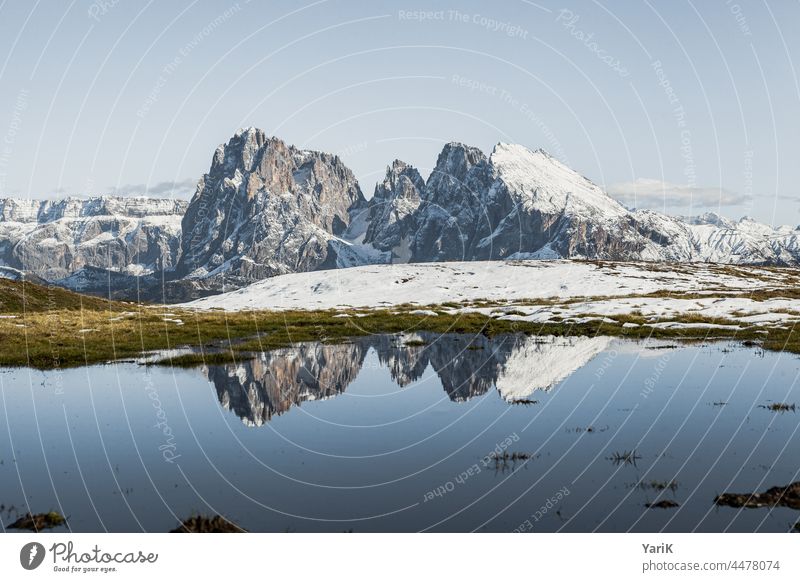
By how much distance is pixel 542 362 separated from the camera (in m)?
44.3

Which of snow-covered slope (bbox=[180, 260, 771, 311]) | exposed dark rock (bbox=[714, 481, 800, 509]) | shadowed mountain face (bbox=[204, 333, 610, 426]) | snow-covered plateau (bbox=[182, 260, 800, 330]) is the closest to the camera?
exposed dark rock (bbox=[714, 481, 800, 509])

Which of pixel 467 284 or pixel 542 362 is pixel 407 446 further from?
pixel 467 284

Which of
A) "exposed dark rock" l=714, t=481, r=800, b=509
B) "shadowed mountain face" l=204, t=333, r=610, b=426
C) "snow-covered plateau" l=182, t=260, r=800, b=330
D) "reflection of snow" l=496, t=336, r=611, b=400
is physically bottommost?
"shadowed mountain face" l=204, t=333, r=610, b=426

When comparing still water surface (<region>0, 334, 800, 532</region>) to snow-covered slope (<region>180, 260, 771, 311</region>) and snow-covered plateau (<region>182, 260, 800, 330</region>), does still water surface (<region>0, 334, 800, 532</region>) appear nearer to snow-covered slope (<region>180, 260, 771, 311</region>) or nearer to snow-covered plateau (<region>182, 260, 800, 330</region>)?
snow-covered plateau (<region>182, 260, 800, 330</region>)

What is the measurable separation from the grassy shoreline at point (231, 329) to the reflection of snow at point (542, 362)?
19.8 feet

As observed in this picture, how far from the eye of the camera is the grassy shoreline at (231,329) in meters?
51.5

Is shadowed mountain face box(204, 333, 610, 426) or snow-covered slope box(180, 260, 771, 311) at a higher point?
snow-covered slope box(180, 260, 771, 311)

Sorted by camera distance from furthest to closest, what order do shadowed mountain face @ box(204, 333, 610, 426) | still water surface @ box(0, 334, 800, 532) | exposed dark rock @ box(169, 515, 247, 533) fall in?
shadowed mountain face @ box(204, 333, 610, 426) < still water surface @ box(0, 334, 800, 532) < exposed dark rock @ box(169, 515, 247, 533)

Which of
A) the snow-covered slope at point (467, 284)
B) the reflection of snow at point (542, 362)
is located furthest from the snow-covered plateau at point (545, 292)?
the reflection of snow at point (542, 362)

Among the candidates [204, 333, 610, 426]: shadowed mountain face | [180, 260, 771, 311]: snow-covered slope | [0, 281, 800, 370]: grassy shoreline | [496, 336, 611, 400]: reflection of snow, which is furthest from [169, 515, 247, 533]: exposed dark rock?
[180, 260, 771, 311]: snow-covered slope

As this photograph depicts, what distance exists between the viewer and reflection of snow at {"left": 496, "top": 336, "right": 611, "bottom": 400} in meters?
35.4

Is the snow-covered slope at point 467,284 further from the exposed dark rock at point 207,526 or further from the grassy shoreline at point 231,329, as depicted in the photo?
the exposed dark rock at point 207,526
